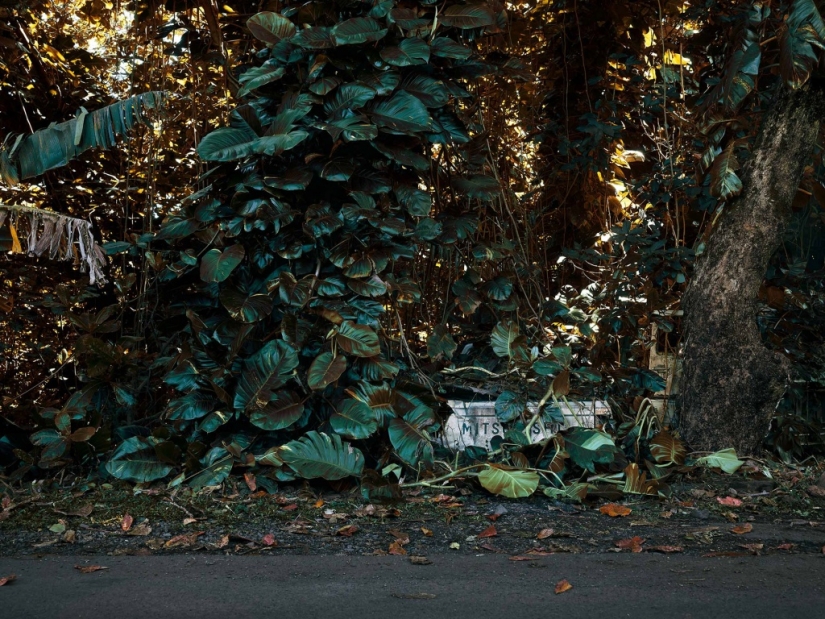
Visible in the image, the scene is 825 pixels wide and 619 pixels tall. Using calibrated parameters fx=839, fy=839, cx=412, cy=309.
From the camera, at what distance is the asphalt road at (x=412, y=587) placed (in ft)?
9.17

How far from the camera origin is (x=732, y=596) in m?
2.96

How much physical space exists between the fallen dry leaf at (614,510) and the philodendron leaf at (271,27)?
3110 millimetres

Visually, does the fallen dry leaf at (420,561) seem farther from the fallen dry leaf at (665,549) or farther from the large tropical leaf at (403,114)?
the large tropical leaf at (403,114)

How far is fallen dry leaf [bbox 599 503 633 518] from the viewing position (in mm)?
4223

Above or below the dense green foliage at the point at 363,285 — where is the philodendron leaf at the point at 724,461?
below

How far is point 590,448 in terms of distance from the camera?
4.78 m

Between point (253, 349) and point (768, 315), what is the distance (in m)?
3.93

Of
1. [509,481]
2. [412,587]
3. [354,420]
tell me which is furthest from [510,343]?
[412,587]

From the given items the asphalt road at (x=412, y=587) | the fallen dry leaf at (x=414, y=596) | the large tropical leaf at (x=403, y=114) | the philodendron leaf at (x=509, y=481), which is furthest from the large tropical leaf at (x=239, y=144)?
the fallen dry leaf at (x=414, y=596)

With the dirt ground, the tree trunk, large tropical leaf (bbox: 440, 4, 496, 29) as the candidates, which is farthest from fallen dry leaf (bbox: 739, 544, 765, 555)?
large tropical leaf (bbox: 440, 4, 496, 29)

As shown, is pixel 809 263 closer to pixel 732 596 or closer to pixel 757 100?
pixel 757 100

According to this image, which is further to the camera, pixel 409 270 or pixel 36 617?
pixel 409 270

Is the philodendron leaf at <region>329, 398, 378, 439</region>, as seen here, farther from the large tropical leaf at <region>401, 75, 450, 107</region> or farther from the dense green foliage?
the large tropical leaf at <region>401, 75, 450, 107</region>

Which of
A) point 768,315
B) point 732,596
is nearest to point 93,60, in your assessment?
point 768,315
